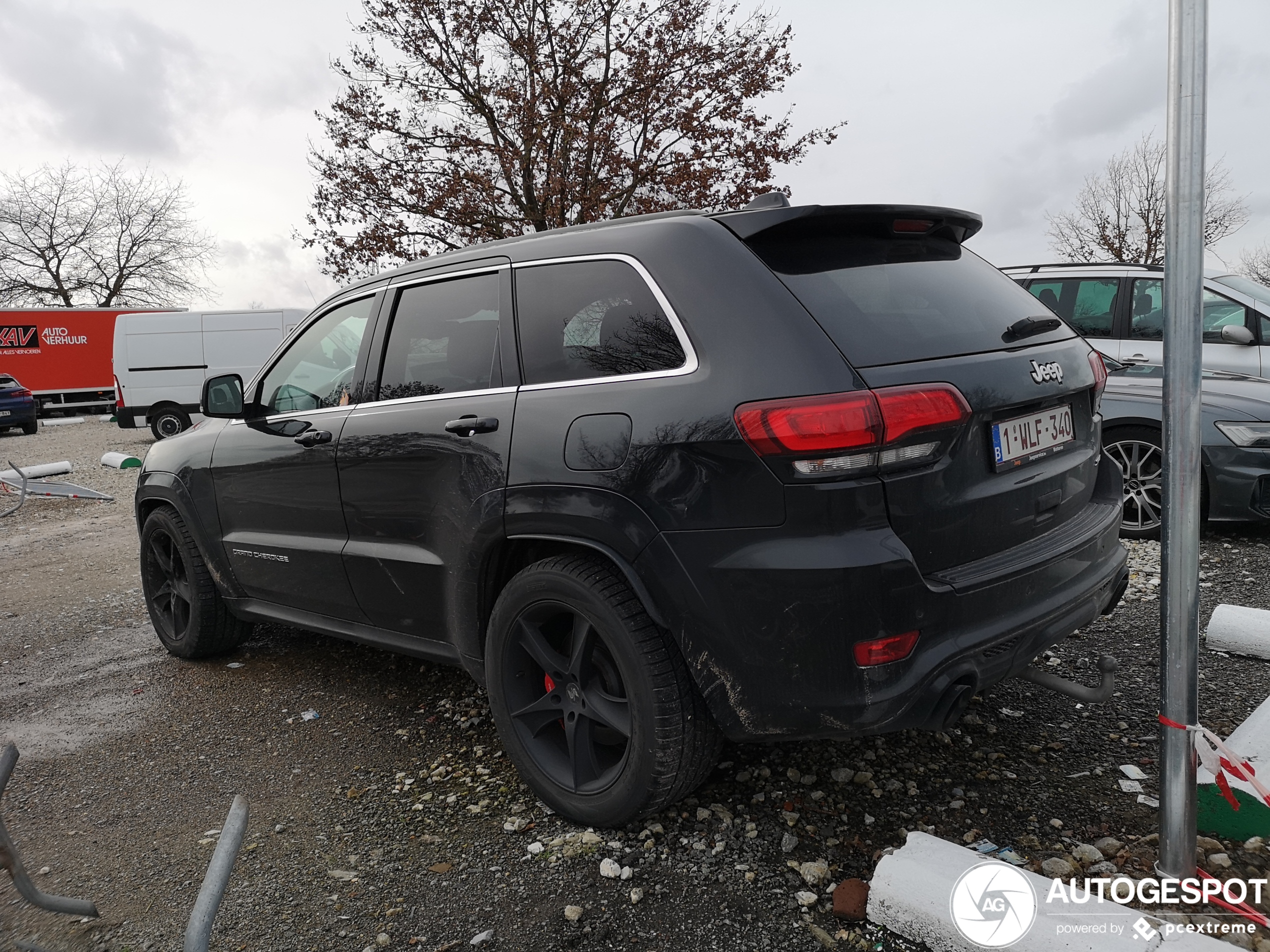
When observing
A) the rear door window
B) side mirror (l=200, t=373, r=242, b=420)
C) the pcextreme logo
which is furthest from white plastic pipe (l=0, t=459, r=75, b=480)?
the pcextreme logo

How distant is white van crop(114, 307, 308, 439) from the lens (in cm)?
1808

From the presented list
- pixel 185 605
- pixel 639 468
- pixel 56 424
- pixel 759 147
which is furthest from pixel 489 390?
pixel 56 424

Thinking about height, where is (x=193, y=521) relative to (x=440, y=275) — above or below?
below

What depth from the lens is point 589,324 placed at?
9.25 ft

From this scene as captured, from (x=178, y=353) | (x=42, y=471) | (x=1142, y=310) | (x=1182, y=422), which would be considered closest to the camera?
(x=1182, y=422)

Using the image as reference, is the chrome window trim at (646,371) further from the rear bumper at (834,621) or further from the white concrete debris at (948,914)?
the white concrete debris at (948,914)

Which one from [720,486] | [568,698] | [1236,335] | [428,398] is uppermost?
[1236,335]

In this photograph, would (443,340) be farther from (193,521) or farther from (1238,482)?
(1238,482)

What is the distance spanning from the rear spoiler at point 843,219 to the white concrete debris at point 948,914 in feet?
5.56

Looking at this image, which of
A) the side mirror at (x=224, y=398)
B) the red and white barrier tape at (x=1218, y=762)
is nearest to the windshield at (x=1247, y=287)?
the red and white barrier tape at (x=1218, y=762)

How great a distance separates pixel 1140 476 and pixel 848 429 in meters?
4.44

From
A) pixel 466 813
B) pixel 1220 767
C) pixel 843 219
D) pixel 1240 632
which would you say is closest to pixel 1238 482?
pixel 1240 632

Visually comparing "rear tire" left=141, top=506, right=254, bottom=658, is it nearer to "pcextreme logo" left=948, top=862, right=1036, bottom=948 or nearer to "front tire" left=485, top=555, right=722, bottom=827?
"front tire" left=485, top=555, right=722, bottom=827

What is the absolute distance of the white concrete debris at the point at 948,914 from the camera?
1979mm
